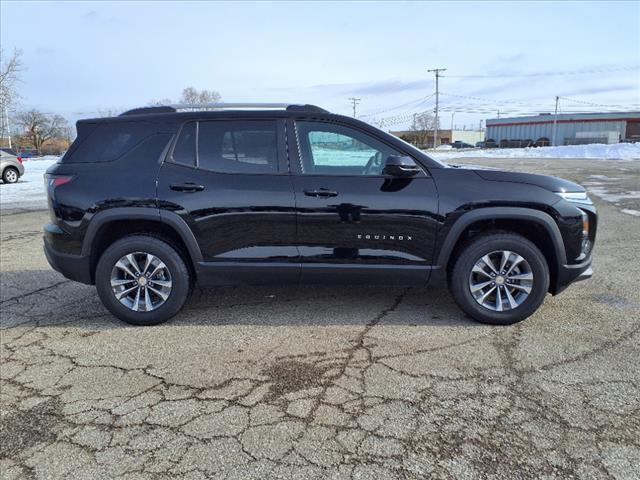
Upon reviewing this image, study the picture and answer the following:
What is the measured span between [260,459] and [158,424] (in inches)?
27.9

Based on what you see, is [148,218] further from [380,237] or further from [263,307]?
[380,237]

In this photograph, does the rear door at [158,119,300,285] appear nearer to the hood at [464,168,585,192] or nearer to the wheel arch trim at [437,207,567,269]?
the wheel arch trim at [437,207,567,269]

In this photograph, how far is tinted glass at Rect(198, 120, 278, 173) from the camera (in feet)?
13.4

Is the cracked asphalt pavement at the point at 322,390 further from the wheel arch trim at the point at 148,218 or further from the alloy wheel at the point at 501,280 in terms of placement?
the wheel arch trim at the point at 148,218

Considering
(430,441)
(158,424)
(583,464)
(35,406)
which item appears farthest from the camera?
(35,406)

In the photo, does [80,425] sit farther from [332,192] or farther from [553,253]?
[553,253]

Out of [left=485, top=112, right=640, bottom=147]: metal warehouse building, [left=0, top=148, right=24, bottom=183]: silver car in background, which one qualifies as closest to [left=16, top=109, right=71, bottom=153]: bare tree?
[left=0, top=148, right=24, bottom=183]: silver car in background

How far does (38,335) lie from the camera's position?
4.09 metres

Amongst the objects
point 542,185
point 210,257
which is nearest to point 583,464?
point 542,185

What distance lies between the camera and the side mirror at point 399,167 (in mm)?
3845

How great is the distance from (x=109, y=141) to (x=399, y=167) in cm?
255

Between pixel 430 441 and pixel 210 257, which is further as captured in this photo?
pixel 210 257

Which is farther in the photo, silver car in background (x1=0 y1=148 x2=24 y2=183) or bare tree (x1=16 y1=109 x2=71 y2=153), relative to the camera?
bare tree (x1=16 y1=109 x2=71 y2=153)

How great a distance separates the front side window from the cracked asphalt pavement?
1371 millimetres
